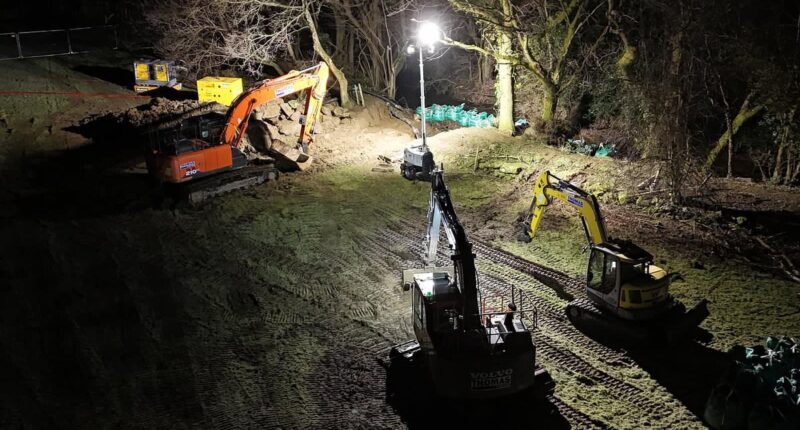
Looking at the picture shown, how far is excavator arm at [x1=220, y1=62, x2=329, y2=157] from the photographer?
20000mm

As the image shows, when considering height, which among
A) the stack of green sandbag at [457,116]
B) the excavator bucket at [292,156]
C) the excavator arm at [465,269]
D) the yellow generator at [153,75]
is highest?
the yellow generator at [153,75]

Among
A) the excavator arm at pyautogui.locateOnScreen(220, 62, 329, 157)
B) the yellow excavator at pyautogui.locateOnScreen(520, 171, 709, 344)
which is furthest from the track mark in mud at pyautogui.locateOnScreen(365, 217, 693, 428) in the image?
the excavator arm at pyautogui.locateOnScreen(220, 62, 329, 157)

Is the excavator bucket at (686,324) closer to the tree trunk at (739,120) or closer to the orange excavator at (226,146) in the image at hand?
the tree trunk at (739,120)

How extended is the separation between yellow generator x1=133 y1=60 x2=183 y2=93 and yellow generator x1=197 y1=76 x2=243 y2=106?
2.33 meters

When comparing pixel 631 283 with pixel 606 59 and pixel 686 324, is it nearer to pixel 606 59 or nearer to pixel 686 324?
pixel 686 324

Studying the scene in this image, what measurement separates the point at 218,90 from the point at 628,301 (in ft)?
61.0

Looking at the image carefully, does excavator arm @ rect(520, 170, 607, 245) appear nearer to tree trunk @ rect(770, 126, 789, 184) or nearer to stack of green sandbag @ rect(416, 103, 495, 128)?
tree trunk @ rect(770, 126, 789, 184)

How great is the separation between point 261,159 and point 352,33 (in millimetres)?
15416

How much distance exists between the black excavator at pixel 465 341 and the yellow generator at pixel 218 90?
1649cm

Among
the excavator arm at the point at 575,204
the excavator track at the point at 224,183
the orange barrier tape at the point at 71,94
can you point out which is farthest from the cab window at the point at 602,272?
the orange barrier tape at the point at 71,94

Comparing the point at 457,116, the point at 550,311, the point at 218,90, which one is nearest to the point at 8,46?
the point at 218,90

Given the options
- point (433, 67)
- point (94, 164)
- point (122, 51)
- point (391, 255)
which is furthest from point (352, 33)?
point (391, 255)

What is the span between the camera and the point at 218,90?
2558 centimetres

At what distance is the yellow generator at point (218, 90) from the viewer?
25.5 m
